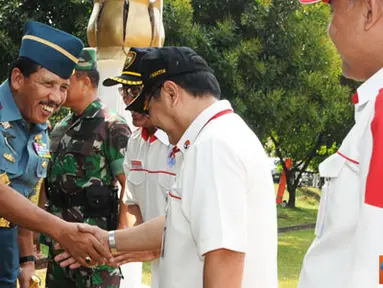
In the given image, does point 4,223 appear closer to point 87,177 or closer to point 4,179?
point 4,179

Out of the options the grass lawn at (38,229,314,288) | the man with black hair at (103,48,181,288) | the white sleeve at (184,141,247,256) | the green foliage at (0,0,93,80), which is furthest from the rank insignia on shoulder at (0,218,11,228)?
the green foliage at (0,0,93,80)

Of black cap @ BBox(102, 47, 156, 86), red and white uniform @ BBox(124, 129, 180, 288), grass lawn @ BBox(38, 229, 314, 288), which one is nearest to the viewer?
black cap @ BBox(102, 47, 156, 86)

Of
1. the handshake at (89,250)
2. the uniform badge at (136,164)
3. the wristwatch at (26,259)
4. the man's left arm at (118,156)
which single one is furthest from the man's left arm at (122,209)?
the wristwatch at (26,259)

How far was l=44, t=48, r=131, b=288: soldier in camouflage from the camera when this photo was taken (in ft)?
12.2

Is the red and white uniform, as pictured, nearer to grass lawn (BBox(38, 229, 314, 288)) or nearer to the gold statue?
the gold statue

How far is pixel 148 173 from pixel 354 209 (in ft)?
7.35

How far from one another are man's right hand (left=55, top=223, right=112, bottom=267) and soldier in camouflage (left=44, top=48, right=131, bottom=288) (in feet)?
0.91

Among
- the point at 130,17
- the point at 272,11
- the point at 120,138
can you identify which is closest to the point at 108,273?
the point at 120,138

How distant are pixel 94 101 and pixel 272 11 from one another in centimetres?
718

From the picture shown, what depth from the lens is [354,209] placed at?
1.46 metres

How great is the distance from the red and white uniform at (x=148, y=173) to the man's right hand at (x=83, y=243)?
38 centimetres

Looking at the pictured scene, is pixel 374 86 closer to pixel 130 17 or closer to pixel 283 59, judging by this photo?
pixel 130 17

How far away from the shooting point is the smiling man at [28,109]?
3.12 metres

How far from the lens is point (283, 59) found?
35.6 feet
